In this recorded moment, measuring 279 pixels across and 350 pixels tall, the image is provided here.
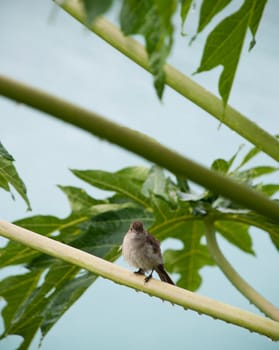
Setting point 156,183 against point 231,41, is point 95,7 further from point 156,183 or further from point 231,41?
point 156,183

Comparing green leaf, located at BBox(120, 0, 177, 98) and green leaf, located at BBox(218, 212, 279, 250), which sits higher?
green leaf, located at BBox(218, 212, 279, 250)

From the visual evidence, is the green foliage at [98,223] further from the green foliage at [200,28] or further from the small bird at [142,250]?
the green foliage at [200,28]

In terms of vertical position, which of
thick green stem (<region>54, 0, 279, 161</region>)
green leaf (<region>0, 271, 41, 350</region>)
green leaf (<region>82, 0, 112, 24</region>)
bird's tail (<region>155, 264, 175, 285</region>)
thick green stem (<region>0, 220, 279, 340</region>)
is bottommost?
green leaf (<region>0, 271, 41, 350</region>)

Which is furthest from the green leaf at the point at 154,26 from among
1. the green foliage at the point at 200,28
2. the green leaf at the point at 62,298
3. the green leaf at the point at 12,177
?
the green leaf at the point at 62,298

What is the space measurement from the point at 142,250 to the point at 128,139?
1380 mm

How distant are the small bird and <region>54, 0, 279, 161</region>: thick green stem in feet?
1.95

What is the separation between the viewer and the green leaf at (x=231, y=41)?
3.80 ft

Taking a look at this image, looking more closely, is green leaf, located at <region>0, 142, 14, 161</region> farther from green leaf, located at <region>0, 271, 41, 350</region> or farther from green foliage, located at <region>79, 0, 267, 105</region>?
green leaf, located at <region>0, 271, 41, 350</region>

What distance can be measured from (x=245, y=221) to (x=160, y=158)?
1446 millimetres

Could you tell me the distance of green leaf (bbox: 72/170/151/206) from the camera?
6.61 feet

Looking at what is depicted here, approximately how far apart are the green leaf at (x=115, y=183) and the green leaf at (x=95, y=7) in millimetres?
1510

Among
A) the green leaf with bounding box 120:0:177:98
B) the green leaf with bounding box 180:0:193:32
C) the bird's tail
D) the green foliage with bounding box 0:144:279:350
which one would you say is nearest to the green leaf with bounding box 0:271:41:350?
the green foliage with bounding box 0:144:279:350

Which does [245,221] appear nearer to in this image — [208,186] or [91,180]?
[91,180]

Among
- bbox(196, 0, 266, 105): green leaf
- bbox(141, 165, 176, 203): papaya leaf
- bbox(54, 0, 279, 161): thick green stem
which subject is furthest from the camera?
bbox(141, 165, 176, 203): papaya leaf
